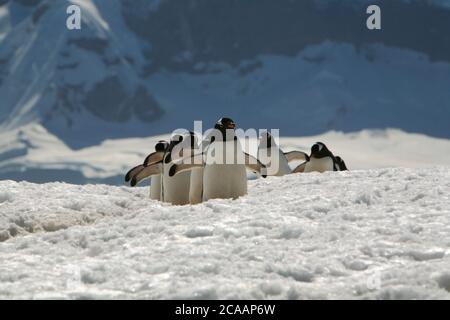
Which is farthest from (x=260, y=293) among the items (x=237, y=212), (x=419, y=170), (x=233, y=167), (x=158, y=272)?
(x=419, y=170)

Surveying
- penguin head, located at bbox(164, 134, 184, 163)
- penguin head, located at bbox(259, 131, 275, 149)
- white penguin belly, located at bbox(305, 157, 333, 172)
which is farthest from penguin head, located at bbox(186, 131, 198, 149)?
white penguin belly, located at bbox(305, 157, 333, 172)

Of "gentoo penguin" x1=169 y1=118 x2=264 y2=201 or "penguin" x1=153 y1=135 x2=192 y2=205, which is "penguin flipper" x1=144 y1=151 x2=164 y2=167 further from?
"gentoo penguin" x1=169 y1=118 x2=264 y2=201

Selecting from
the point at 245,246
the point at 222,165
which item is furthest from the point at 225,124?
the point at 245,246

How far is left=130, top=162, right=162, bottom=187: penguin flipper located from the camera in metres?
14.8

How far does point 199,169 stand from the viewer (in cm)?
1316

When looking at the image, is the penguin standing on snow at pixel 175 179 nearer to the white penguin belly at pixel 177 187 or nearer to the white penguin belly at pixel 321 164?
the white penguin belly at pixel 177 187

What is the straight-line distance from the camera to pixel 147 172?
14797 mm

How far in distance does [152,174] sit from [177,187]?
91 centimetres

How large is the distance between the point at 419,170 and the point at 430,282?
6.45 meters

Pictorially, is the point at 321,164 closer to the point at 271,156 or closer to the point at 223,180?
the point at 271,156

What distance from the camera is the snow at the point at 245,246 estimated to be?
7895 mm

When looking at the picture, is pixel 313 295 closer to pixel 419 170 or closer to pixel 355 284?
pixel 355 284

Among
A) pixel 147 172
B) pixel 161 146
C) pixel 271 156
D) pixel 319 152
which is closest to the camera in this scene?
pixel 147 172

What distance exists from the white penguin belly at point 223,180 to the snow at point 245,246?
16.3 inches
